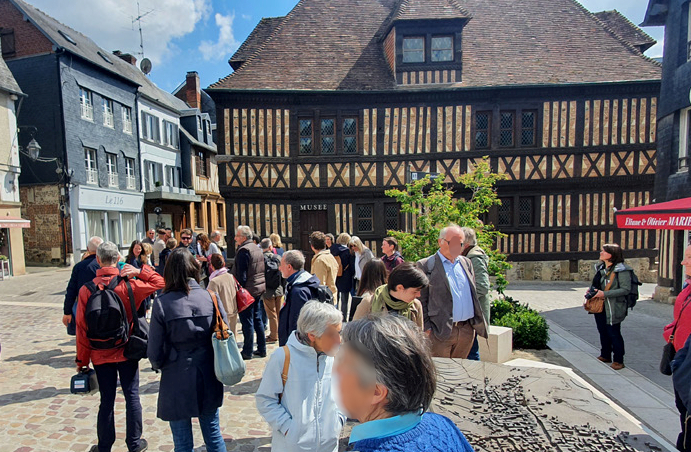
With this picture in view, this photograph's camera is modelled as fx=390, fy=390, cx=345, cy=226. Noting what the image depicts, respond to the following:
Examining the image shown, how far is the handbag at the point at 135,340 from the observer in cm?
300

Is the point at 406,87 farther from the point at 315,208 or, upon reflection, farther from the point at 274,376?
the point at 274,376

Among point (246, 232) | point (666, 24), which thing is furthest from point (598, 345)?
point (666, 24)

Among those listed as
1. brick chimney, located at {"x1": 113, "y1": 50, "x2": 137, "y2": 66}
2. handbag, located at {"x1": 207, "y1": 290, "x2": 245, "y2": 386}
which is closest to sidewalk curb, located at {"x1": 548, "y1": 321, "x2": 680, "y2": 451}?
handbag, located at {"x1": 207, "y1": 290, "x2": 245, "y2": 386}

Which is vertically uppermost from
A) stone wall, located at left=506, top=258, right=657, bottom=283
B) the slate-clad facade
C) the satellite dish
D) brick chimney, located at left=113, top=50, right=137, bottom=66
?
the satellite dish

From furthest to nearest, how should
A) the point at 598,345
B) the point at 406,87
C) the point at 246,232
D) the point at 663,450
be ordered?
the point at 406,87 < the point at 598,345 < the point at 246,232 < the point at 663,450

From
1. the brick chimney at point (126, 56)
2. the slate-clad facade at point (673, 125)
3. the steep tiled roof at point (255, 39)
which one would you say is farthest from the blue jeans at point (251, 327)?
the brick chimney at point (126, 56)

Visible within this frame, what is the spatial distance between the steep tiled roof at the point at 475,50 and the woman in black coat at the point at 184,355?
10957 mm

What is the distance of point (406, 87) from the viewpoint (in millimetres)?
12602

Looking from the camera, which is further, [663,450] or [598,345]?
[598,345]

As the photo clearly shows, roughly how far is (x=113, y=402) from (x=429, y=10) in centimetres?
1350

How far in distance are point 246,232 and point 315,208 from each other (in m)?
7.41

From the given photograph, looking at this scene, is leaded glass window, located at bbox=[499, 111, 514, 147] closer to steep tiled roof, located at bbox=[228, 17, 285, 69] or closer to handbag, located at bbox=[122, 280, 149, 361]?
steep tiled roof, located at bbox=[228, 17, 285, 69]

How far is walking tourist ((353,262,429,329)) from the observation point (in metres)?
2.92

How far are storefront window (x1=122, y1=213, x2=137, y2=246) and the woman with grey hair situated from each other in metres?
21.9
